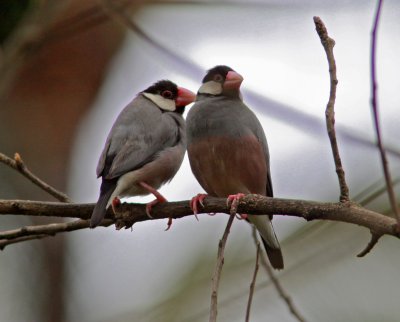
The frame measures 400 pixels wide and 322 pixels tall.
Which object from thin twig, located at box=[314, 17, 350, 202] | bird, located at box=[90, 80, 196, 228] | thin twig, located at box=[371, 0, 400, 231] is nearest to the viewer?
thin twig, located at box=[371, 0, 400, 231]

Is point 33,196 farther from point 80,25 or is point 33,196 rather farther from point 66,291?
point 80,25

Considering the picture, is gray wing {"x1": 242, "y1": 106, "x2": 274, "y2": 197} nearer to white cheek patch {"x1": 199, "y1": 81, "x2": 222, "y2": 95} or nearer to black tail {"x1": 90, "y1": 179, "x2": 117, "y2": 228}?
white cheek patch {"x1": 199, "y1": 81, "x2": 222, "y2": 95}

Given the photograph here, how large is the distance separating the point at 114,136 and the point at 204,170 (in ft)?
1.90

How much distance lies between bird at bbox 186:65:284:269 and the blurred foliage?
194cm

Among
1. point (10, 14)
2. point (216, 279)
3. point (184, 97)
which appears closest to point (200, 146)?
point (184, 97)

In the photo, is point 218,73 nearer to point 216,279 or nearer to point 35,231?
point 35,231

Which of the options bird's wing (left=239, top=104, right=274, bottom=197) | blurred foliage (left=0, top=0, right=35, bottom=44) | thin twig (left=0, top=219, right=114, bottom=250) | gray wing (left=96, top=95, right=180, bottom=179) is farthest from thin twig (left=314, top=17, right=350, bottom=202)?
blurred foliage (left=0, top=0, right=35, bottom=44)

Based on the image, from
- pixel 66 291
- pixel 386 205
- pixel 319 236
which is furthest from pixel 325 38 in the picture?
pixel 66 291

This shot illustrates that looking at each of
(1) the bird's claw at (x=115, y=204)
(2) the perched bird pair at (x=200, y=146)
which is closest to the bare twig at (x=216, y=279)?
(1) the bird's claw at (x=115, y=204)

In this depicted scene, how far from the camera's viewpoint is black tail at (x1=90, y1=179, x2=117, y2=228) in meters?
3.23

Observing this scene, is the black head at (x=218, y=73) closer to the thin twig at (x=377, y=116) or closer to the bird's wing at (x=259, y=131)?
the bird's wing at (x=259, y=131)

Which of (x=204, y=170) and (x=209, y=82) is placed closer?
(x=204, y=170)

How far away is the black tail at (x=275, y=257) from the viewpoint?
13.9ft

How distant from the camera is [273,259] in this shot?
4289 millimetres
